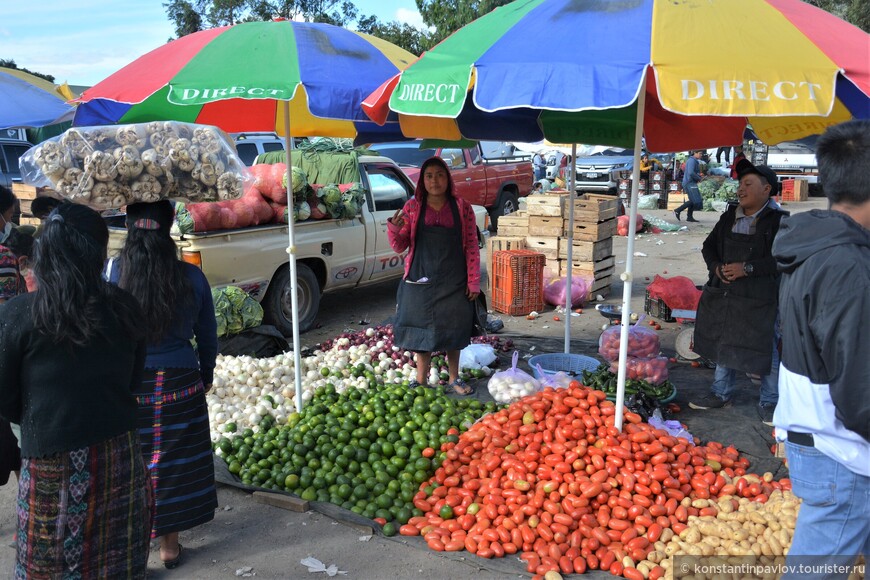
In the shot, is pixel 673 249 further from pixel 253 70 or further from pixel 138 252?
pixel 138 252

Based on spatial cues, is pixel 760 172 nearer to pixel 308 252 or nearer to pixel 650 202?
pixel 308 252

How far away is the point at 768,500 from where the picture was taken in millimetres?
4109

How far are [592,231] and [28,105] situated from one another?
7.31 meters

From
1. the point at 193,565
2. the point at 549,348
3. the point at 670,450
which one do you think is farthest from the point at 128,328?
the point at 549,348

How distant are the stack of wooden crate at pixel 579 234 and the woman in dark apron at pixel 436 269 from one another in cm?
456

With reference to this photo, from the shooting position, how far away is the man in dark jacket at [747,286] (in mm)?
5406

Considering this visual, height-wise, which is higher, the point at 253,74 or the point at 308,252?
the point at 253,74

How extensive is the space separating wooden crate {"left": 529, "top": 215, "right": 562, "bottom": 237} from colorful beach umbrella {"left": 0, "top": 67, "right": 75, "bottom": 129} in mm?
6241

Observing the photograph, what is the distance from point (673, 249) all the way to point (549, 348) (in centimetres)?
816

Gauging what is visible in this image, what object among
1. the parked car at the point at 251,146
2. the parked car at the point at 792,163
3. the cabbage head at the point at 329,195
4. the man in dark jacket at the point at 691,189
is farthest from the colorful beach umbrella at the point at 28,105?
A: the parked car at the point at 792,163

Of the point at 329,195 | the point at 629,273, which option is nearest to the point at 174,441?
the point at 629,273

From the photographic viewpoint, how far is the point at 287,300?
27.7ft

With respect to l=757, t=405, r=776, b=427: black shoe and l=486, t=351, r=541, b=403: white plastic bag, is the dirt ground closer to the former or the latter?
l=757, t=405, r=776, b=427: black shoe

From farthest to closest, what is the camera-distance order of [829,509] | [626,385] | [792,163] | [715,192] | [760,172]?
1. [792,163]
2. [715,192]
3. [626,385]
4. [760,172]
5. [829,509]
